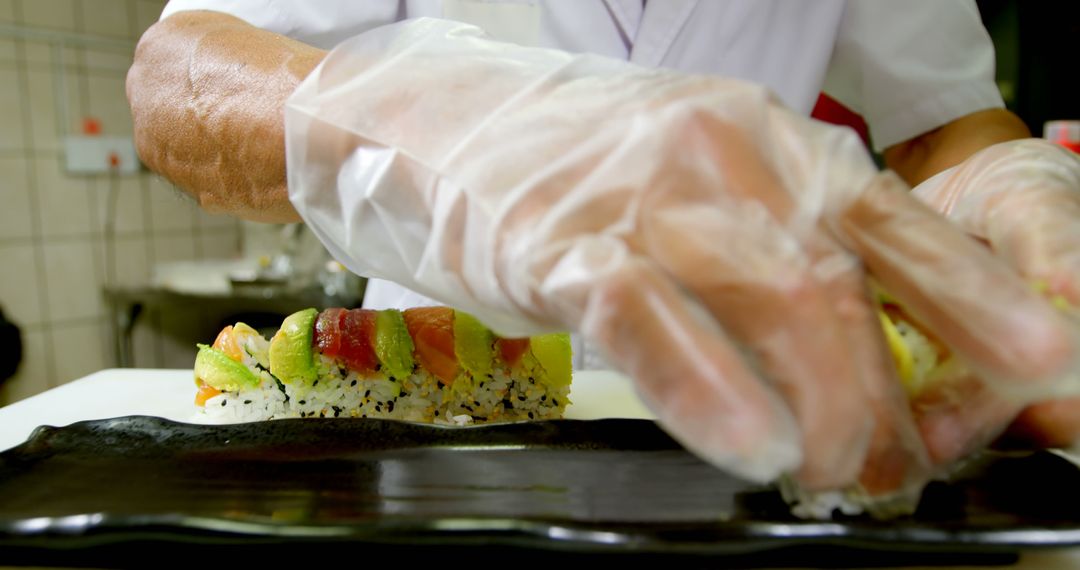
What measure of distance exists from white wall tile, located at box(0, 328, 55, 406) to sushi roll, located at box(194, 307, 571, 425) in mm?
2416

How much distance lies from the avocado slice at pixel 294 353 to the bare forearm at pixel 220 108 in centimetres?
24

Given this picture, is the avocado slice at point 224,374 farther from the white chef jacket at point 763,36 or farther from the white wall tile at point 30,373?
the white wall tile at point 30,373

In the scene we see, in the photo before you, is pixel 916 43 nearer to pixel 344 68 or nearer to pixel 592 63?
pixel 592 63

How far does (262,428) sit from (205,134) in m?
0.40

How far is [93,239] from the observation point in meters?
3.35

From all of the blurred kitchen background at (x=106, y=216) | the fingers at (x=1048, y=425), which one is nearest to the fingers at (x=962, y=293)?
the fingers at (x=1048, y=425)

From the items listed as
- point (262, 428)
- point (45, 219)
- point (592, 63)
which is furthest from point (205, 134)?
point (45, 219)

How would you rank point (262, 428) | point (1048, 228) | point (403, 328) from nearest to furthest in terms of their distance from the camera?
point (1048, 228) → point (262, 428) → point (403, 328)

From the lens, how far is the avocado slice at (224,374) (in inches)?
48.9

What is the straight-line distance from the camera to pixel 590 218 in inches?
25.5

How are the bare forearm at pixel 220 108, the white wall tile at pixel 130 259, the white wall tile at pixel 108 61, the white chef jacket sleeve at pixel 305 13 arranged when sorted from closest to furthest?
the bare forearm at pixel 220 108
the white chef jacket sleeve at pixel 305 13
the white wall tile at pixel 108 61
the white wall tile at pixel 130 259

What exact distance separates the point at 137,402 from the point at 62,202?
2.32 metres

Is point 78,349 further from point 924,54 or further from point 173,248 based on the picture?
point 924,54

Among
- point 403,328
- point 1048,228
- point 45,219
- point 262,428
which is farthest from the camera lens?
point 45,219
